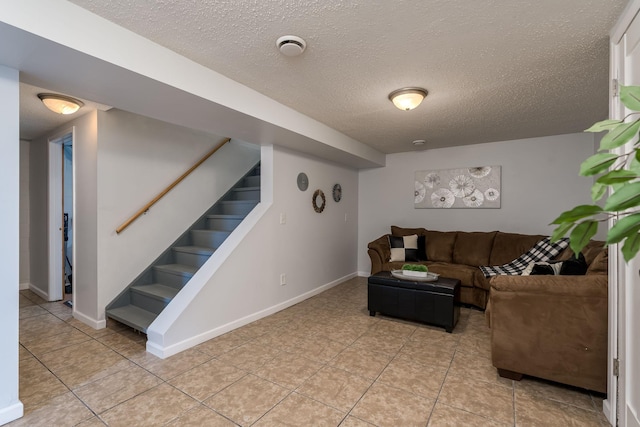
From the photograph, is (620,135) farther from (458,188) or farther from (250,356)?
(458,188)

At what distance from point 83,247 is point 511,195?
5.44 metres

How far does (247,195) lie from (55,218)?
2.45m

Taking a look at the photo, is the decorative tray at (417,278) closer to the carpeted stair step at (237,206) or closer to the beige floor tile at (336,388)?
the beige floor tile at (336,388)

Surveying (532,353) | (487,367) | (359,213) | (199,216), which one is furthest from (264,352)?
(359,213)

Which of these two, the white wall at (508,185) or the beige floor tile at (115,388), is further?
the white wall at (508,185)

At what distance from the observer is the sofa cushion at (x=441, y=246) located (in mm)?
4254

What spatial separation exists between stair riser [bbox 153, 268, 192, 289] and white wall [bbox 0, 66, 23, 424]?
1.44m

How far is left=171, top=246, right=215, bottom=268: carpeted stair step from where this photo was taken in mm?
3352

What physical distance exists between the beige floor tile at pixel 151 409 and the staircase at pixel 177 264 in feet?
2.96

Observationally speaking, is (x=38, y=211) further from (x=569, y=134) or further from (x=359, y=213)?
(x=569, y=134)

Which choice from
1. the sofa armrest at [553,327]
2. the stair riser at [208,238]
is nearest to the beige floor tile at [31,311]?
the stair riser at [208,238]

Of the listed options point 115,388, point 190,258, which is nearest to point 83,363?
point 115,388

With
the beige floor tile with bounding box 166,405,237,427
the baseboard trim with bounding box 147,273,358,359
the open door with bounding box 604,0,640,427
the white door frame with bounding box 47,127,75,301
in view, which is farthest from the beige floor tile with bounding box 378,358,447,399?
the white door frame with bounding box 47,127,75,301

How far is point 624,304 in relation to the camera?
1514 millimetres
